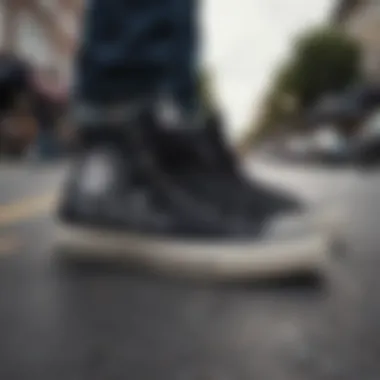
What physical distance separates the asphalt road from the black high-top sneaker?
2cm

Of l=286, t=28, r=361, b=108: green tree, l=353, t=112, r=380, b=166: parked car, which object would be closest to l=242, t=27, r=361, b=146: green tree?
l=286, t=28, r=361, b=108: green tree

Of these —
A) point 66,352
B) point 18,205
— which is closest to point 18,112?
point 66,352

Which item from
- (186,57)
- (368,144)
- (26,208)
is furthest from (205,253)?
(368,144)

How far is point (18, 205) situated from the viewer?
0.94 meters

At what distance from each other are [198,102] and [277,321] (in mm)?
219

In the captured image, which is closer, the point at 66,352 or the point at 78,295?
the point at 66,352

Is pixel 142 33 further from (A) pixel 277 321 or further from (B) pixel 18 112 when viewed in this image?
(A) pixel 277 321

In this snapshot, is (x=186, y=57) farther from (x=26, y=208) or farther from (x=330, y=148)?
(x=330, y=148)

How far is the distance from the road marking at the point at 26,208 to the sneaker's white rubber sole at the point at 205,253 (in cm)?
20

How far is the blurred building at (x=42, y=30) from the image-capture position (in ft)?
1.70

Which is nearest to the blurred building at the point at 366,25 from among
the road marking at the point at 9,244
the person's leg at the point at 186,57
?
the person's leg at the point at 186,57

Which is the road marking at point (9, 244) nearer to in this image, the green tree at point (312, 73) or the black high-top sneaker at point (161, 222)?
the black high-top sneaker at point (161, 222)

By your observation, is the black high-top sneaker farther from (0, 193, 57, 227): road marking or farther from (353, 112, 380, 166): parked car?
(353, 112, 380, 166): parked car

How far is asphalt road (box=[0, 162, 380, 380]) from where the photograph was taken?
36 cm
